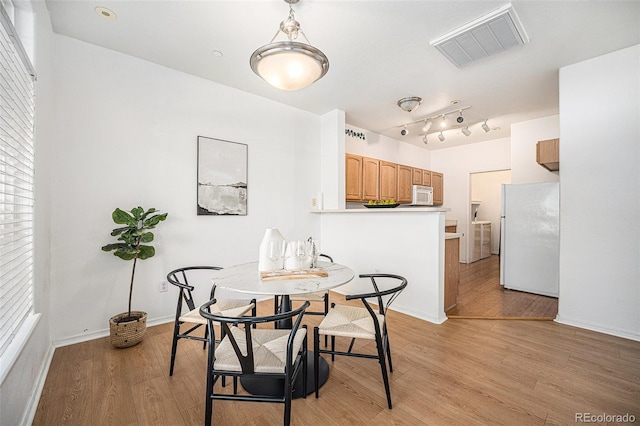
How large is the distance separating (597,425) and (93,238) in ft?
12.4

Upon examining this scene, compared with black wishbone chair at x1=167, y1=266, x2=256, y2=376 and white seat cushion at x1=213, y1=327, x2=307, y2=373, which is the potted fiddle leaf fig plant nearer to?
black wishbone chair at x1=167, y1=266, x2=256, y2=376

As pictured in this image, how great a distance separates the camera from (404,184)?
216 inches

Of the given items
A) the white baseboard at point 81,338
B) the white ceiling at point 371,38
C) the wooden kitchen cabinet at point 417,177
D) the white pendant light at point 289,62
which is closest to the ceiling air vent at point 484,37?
the white ceiling at point 371,38

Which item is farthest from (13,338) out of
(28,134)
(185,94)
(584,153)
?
(584,153)

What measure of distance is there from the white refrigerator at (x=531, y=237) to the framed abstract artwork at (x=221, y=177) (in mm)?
3817

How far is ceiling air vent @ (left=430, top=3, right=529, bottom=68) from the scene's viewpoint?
214 centimetres

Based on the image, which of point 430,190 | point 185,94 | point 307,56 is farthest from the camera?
point 430,190

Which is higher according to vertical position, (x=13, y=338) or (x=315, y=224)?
(x=315, y=224)

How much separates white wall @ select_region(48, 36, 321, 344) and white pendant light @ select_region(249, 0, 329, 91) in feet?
5.45

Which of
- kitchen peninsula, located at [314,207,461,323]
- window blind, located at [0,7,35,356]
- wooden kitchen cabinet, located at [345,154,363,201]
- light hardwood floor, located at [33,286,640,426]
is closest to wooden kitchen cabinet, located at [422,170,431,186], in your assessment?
wooden kitchen cabinet, located at [345,154,363,201]

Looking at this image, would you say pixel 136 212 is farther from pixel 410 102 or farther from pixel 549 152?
pixel 549 152

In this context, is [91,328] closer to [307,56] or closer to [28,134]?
[28,134]

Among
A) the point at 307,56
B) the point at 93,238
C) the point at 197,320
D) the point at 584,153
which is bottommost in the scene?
the point at 197,320

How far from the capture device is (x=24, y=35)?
178 cm
